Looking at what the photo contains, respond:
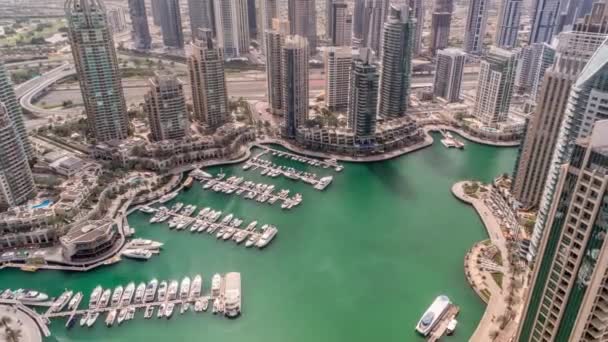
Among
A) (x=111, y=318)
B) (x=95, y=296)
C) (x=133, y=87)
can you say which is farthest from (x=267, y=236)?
(x=133, y=87)

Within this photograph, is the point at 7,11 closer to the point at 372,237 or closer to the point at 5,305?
the point at 5,305

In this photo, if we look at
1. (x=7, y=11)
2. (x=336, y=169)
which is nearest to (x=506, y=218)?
(x=336, y=169)

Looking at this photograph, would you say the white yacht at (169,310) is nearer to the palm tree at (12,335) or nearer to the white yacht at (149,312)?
the white yacht at (149,312)

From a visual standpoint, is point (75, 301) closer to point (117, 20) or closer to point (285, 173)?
point (285, 173)

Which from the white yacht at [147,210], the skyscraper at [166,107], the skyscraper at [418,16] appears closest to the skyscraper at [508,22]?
the skyscraper at [418,16]

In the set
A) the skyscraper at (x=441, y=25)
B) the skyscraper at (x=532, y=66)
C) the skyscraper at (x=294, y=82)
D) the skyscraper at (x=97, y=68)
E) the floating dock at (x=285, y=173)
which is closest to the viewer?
the floating dock at (x=285, y=173)
